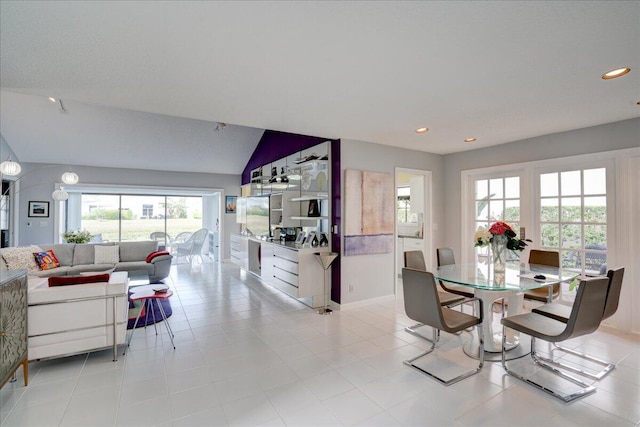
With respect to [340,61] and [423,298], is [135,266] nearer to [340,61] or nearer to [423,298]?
[423,298]

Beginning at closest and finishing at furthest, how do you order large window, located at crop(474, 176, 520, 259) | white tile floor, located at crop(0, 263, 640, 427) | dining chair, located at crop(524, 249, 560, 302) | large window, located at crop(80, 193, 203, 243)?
white tile floor, located at crop(0, 263, 640, 427) < dining chair, located at crop(524, 249, 560, 302) < large window, located at crop(474, 176, 520, 259) < large window, located at crop(80, 193, 203, 243)

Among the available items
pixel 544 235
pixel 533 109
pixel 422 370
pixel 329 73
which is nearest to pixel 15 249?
pixel 329 73

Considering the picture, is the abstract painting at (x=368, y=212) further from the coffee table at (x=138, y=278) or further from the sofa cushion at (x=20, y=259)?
the sofa cushion at (x=20, y=259)

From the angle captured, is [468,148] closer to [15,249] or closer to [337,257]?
[337,257]

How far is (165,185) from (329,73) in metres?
6.90

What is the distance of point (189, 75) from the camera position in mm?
2312

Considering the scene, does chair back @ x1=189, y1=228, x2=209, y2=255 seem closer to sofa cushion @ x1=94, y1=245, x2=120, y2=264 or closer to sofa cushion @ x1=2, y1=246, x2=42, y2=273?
sofa cushion @ x1=94, y1=245, x2=120, y2=264

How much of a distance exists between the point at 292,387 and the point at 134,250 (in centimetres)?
511

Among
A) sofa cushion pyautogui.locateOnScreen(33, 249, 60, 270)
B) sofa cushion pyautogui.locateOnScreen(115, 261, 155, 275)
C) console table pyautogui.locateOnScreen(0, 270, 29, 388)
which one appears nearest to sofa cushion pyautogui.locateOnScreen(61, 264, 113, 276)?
sofa cushion pyautogui.locateOnScreen(115, 261, 155, 275)

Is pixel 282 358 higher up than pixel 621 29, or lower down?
lower down

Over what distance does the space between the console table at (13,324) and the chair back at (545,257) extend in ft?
16.8

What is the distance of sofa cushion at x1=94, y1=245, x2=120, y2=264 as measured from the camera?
577 centimetres

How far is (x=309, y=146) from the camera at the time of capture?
499cm

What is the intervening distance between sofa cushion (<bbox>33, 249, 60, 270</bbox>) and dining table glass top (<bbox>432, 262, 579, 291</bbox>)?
598cm
